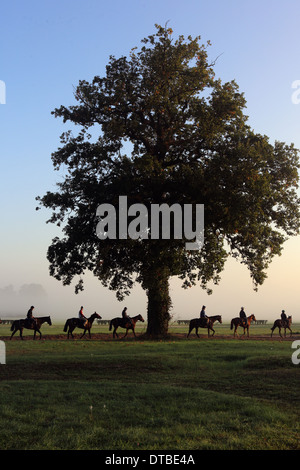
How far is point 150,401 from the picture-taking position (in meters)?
13.0

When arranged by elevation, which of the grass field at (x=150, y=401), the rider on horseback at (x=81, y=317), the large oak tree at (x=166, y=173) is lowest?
the grass field at (x=150, y=401)

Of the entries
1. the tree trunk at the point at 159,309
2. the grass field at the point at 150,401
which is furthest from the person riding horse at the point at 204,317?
the grass field at the point at 150,401

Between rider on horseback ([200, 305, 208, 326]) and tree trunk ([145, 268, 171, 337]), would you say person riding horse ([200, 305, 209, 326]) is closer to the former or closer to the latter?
rider on horseback ([200, 305, 208, 326])

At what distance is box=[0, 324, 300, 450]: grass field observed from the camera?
938 cm

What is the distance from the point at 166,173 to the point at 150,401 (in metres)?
21.7

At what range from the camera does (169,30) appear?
35.0 meters

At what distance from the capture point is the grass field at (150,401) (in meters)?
9.38

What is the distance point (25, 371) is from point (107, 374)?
3318mm

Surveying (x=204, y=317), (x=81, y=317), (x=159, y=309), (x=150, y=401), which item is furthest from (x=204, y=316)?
(x=150, y=401)

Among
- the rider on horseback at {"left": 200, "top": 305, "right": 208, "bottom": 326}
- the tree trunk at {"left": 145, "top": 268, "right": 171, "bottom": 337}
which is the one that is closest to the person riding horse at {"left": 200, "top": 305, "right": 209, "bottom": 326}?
the rider on horseback at {"left": 200, "top": 305, "right": 208, "bottom": 326}

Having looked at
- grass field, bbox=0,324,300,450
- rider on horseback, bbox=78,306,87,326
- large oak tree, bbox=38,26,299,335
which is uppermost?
large oak tree, bbox=38,26,299,335

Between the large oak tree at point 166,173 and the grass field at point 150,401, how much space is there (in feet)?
38.6

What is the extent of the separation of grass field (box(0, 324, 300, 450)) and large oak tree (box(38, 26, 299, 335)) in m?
11.8

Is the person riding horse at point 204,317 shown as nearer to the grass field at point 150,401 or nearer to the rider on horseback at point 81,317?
the rider on horseback at point 81,317
